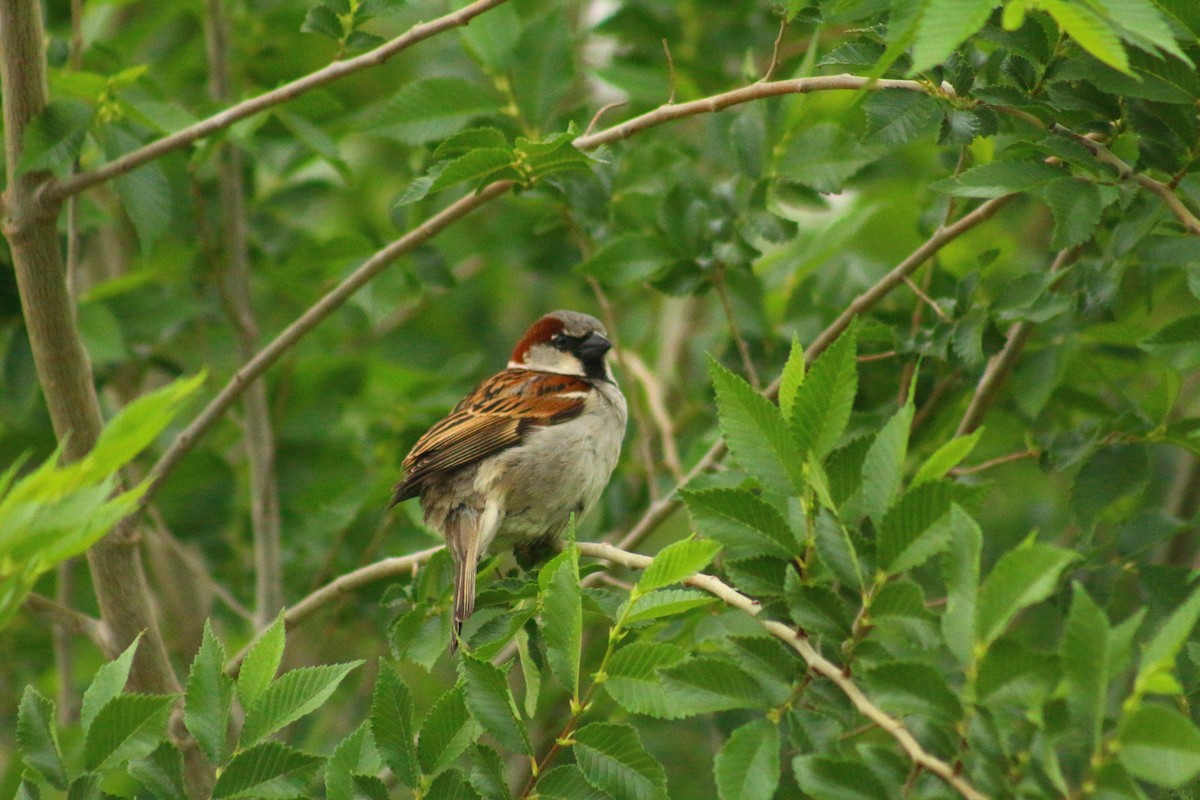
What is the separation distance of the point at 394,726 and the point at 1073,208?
1.25 metres

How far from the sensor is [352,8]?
2279 millimetres

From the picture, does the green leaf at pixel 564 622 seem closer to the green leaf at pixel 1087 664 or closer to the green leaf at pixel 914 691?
the green leaf at pixel 914 691

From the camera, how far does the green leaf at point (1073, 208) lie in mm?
1964

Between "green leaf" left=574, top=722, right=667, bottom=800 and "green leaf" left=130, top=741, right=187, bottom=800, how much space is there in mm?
532

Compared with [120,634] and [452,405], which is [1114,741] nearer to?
[120,634]

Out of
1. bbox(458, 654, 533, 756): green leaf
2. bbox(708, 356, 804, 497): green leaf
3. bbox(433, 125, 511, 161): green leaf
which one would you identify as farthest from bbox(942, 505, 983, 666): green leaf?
bbox(433, 125, 511, 161): green leaf

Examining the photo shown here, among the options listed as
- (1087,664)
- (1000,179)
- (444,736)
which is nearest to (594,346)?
(1000,179)

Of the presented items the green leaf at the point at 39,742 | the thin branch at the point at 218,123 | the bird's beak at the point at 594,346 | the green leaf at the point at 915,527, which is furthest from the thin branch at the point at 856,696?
the bird's beak at the point at 594,346

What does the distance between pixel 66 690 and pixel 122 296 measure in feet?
3.46

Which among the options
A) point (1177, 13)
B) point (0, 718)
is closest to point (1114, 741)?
point (1177, 13)

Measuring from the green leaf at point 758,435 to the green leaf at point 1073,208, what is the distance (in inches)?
27.9

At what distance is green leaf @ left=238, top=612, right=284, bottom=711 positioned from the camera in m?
1.69

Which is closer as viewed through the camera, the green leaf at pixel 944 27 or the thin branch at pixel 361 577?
the green leaf at pixel 944 27

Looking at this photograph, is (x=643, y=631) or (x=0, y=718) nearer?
(x=643, y=631)
